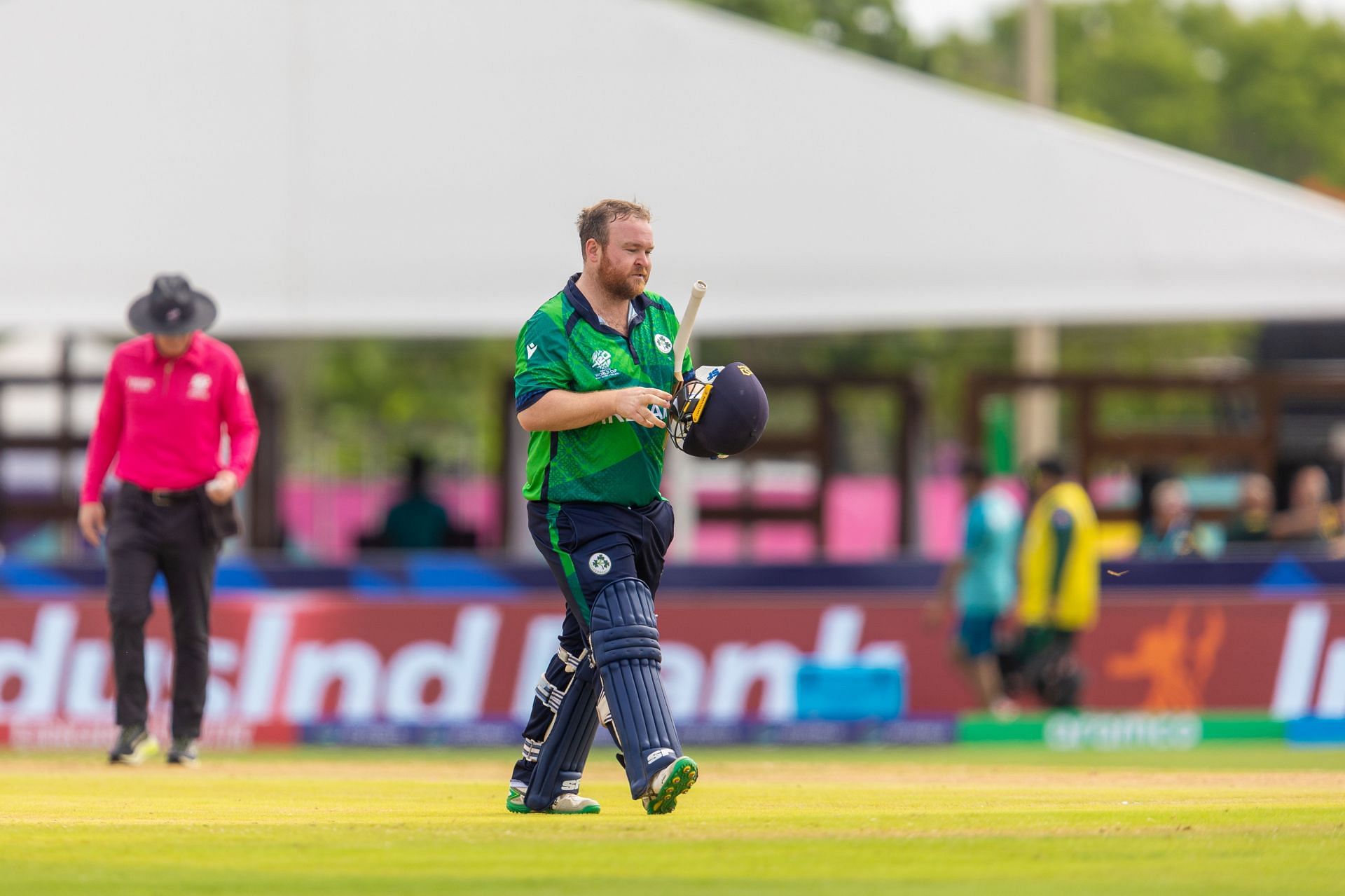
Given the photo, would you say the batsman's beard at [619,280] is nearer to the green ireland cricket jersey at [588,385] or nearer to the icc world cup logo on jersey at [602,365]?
the green ireland cricket jersey at [588,385]

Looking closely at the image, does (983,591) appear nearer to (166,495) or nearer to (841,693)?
(841,693)

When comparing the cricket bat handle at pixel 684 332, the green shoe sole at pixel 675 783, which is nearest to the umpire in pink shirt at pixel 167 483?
the cricket bat handle at pixel 684 332

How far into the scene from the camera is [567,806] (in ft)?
25.2

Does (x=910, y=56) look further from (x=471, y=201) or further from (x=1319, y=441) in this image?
(x=471, y=201)

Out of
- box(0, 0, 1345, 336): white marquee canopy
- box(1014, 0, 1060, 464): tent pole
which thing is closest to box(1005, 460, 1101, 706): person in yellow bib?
box(0, 0, 1345, 336): white marquee canopy

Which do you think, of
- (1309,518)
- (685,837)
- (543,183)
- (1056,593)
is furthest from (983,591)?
(685,837)

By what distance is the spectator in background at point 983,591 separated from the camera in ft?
51.7

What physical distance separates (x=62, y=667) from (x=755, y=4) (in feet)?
85.6

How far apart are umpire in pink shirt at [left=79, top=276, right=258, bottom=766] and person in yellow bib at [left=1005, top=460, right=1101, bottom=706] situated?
22.7 ft

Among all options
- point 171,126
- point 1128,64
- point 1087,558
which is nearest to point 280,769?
point 1087,558

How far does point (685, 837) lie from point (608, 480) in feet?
4.28

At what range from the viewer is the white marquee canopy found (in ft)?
58.1

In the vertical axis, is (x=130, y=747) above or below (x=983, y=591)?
below

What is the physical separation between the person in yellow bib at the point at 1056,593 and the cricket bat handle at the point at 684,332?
28.4ft
